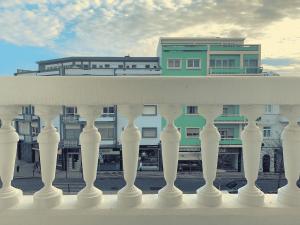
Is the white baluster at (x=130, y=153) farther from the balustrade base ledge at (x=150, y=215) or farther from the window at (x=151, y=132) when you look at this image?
A: the window at (x=151, y=132)

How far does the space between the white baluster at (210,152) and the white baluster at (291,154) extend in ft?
0.46

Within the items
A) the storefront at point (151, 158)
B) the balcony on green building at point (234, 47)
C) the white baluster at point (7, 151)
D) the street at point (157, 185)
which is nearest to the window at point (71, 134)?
the balcony on green building at point (234, 47)

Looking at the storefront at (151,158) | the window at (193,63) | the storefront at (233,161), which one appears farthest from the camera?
the window at (193,63)

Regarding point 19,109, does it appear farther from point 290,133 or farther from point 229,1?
point 229,1

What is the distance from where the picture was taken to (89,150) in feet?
1.99

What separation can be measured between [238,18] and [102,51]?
143 inches

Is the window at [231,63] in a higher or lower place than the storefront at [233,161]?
higher

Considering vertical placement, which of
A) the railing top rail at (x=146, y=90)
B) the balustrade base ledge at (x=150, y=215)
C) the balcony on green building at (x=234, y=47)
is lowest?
the balustrade base ledge at (x=150, y=215)

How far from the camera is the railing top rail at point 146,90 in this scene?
571 mm

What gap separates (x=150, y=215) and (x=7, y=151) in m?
0.33

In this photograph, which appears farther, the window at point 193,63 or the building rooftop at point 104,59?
the window at point 193,63

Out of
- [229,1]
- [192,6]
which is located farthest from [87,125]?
[192,6]

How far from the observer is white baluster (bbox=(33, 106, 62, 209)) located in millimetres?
597

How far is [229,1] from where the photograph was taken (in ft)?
11.8
